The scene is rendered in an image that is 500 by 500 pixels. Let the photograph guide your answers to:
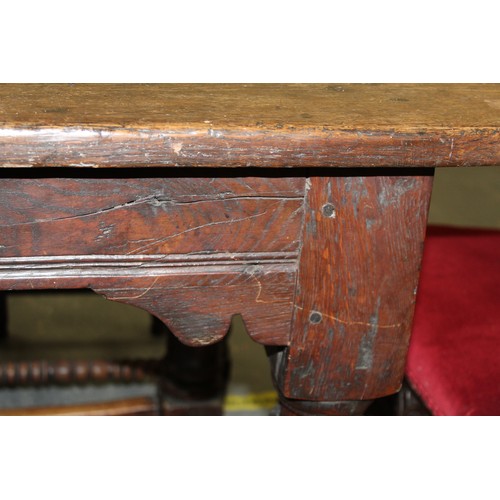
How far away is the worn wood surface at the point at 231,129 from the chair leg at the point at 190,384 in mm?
1226

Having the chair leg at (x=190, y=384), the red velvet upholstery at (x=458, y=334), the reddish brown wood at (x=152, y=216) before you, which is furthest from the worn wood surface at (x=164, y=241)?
the chair leg at (x=190, y=384)

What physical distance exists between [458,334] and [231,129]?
0.59 metres

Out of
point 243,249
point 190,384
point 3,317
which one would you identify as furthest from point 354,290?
point 3,317

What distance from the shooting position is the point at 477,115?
41.5 inches

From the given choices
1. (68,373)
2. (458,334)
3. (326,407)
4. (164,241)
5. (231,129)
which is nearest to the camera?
(231,129)

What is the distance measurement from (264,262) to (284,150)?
0.59ft

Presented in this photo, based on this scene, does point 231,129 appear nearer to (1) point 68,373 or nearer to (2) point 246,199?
(2) point 246,199

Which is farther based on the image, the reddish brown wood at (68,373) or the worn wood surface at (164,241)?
the reddish brown wood at (68,373)

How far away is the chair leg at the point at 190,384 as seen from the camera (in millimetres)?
2242

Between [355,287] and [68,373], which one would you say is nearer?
[355,287]

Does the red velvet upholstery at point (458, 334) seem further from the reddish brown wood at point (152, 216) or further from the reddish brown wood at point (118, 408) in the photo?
the reddish brown wood at point (118, 408)

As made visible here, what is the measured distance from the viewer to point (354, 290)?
1.14 metres

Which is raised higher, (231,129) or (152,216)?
(231,129)

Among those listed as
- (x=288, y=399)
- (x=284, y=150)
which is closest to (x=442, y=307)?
(x=288, y=399)
